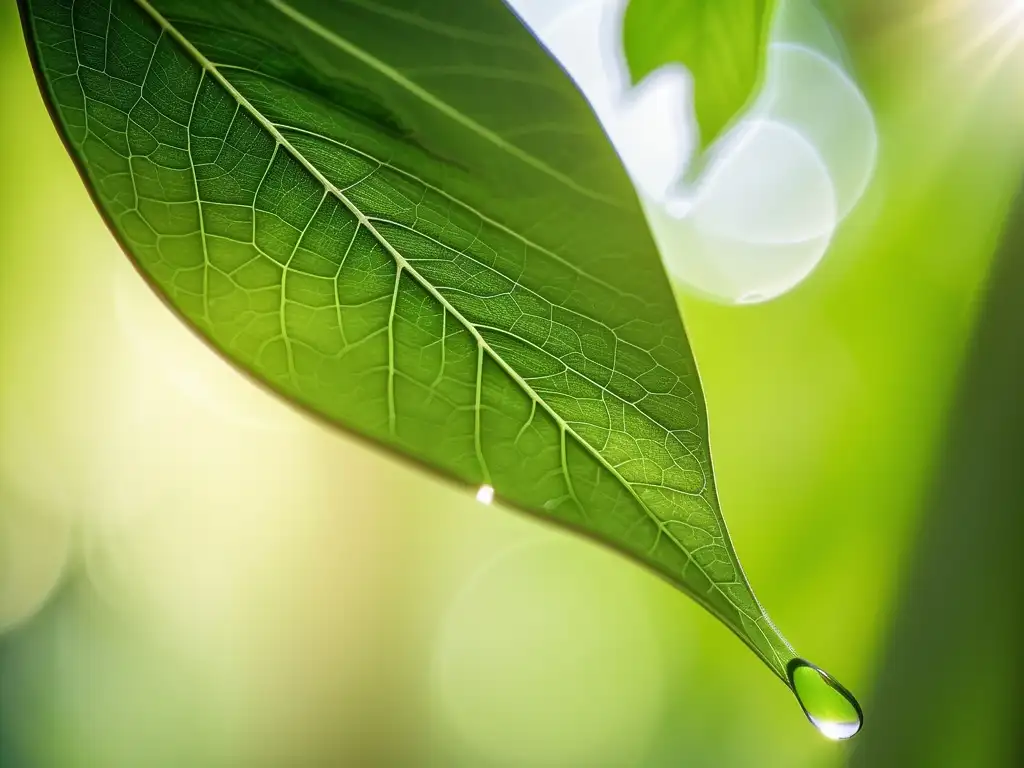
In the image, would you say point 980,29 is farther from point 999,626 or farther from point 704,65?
point 704,65

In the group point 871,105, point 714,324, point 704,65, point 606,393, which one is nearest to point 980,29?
point 871,105

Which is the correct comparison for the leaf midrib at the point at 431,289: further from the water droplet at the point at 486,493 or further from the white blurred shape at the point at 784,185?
the white blurred shape at the point at 784,185

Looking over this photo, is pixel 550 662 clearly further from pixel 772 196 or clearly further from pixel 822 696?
pixel 822 696

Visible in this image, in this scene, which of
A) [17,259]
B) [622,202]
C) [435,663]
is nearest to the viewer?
[622,202]

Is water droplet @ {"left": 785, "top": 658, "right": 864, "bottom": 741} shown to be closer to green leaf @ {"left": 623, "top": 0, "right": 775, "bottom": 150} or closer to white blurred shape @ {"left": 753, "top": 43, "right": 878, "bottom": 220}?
green leaf @ {"left": 623, "top": 0, "right": 775, "bottom": 150}

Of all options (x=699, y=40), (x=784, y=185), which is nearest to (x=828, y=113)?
(x=784, y=185)

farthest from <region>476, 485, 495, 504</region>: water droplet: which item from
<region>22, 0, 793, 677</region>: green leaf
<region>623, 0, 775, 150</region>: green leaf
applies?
<region>623, 0, 775, 150</region>: green leaf

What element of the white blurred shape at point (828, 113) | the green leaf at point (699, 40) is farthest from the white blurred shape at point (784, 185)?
the green leaf at point (699, 40)
